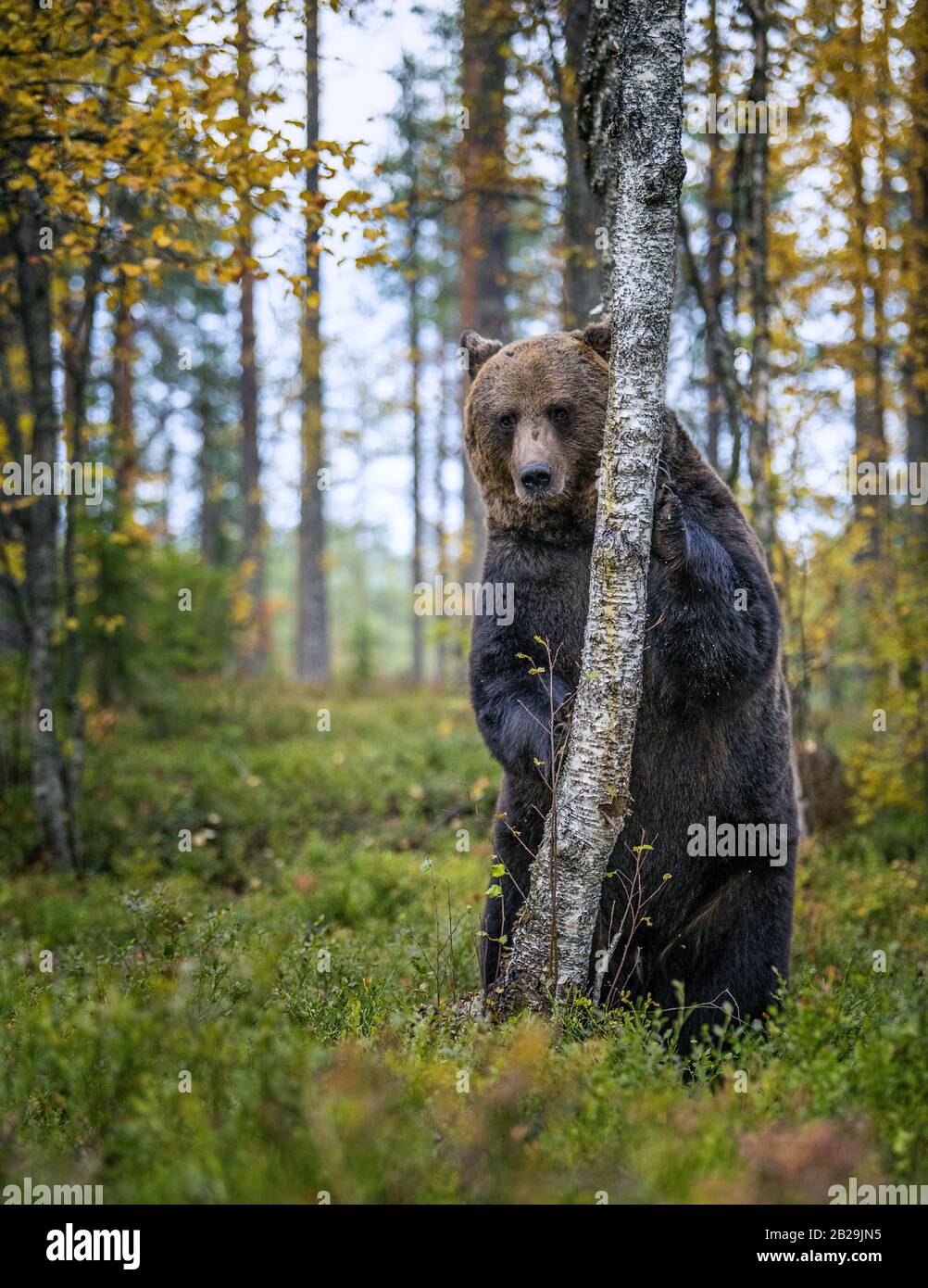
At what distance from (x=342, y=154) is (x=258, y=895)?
4889 mm

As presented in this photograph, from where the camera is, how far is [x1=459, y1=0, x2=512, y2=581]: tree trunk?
9227mm

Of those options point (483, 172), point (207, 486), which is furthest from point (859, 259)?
point (207, 486)

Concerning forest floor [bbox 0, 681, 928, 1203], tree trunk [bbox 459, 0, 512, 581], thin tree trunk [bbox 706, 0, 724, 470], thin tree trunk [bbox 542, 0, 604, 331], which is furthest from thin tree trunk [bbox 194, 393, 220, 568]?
forest floor [bbox 0, 681, 928, 1203]

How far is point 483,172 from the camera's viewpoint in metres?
9.52

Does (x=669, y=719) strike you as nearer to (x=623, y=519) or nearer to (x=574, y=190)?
(x=623, y=519)

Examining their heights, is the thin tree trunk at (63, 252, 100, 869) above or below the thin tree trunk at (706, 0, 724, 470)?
below

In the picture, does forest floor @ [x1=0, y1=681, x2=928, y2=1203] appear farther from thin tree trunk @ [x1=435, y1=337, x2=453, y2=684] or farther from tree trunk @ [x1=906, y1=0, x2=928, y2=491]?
thin tree trunk @ [x1=435, y1=337, x2=453, y2=684]

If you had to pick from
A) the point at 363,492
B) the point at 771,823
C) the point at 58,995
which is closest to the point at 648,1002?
the point at 771,823

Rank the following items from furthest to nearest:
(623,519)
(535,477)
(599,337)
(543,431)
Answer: (599,337)
(543,431)
(535,477)
(623,519)

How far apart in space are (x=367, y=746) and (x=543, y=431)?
8.34m

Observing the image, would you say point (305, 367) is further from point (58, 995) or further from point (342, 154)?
point (58, 995)

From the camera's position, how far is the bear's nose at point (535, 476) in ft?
14.7

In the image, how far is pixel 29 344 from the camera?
26.6 feet

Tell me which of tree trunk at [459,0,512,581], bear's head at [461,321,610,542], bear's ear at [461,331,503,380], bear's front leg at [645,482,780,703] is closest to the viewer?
bear's front leg at [645,482,780,703]
